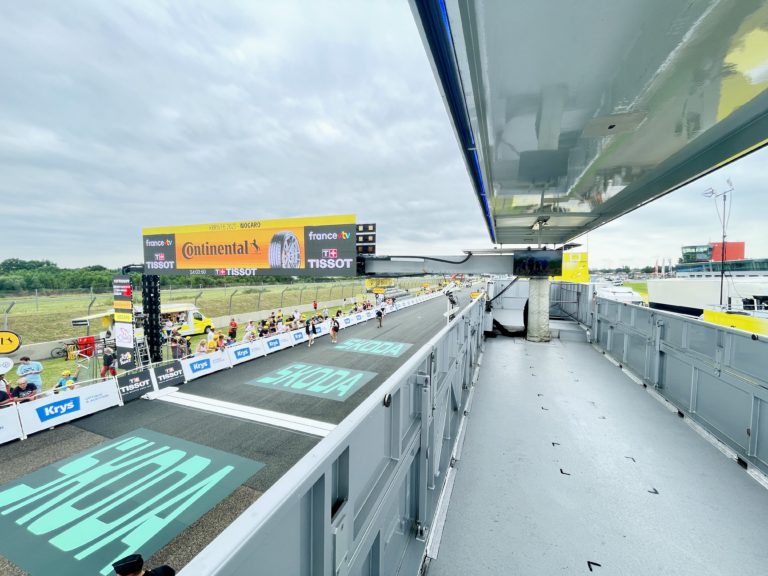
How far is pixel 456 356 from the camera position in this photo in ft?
15.4

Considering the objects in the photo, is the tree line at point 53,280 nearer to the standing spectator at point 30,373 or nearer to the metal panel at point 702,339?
the standing spectator at point 30,373

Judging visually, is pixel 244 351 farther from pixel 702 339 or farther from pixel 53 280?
pixel 53 280

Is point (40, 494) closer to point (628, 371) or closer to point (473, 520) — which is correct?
point (473, 520)

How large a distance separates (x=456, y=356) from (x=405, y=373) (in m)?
2.75

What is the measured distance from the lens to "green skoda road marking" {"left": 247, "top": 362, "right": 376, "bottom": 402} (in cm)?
989

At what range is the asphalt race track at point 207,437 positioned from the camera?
4.46 metres

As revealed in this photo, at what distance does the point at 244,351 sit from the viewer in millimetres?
13750

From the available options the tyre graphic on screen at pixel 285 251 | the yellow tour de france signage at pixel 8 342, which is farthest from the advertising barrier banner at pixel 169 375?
the tyre graphic on screen at pixel 285 251

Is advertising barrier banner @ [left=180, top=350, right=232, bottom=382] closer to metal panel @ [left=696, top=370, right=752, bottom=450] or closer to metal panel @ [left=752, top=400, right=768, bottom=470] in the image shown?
metal panel @ [left=696, top=370, right=752, bottom=450]

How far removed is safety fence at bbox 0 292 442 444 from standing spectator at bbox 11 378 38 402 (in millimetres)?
182

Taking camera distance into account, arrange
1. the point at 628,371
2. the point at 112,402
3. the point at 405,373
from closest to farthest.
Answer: the point at 405,373 → the point at 628,371 → the point at 112,402

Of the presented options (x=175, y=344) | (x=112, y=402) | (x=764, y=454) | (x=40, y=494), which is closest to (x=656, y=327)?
(x=764, y=454)

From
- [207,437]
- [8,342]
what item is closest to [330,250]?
[207,437]

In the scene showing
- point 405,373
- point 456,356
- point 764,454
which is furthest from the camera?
point 456,356
